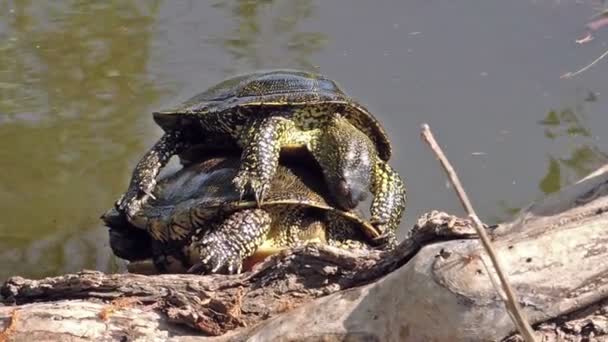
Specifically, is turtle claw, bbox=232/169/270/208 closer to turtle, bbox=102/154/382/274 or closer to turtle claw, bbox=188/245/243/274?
turtle, bbox=102/154/382/274

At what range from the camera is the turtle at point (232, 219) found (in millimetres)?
3605

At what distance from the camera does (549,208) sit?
245 cm

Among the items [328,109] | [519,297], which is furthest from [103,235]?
[519,297]

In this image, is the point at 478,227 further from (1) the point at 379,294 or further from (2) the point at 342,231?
(2) the point at 342,231

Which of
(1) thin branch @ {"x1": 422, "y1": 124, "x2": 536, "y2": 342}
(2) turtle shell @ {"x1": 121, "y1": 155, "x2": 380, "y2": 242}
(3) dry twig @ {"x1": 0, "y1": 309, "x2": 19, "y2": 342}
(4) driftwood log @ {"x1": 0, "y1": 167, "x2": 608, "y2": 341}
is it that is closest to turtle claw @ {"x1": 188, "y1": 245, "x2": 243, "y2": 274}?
(2) turtle shell @ {"x1": 121, "y1": 155, "x2": 380, "y2": 242}

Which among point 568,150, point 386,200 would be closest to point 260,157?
point 386,200

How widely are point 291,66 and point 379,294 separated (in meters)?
3.69

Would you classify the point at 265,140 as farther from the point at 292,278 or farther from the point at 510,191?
the point at 510,191

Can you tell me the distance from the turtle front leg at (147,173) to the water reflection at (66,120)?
0.55 metres

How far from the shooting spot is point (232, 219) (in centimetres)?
364

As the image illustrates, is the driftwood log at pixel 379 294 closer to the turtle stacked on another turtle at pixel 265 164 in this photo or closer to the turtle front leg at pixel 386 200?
the turtle stacked on another turtle at pixel 265 164

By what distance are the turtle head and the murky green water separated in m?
0.77

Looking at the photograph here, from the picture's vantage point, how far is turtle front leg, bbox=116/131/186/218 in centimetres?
399

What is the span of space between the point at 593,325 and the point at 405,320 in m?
0.46
